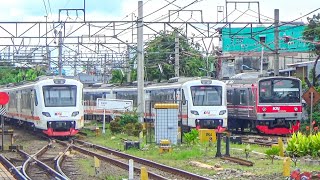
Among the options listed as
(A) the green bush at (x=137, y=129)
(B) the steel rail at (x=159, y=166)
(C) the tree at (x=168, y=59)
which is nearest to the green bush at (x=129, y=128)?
(A) the green bush at (x=137, y=129)

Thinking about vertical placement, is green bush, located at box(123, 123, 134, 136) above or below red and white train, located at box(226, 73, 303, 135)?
below

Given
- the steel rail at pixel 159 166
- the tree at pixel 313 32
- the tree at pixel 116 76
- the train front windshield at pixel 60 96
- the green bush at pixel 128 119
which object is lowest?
the steel rail at pixel 159 166

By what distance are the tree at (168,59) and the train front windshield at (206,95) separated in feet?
83.5

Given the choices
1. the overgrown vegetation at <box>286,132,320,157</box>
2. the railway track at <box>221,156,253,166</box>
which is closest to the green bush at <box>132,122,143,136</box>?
the railway track at <box>221,156,253,166</box>

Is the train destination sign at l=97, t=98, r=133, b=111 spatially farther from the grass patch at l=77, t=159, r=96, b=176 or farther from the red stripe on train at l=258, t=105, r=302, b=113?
the grass patch at l=77, t=159, r=96, b=176

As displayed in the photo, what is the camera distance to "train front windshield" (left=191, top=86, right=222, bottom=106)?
33.6m

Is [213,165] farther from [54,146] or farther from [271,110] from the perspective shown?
[271,110]

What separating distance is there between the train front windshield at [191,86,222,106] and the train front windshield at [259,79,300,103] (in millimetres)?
2409

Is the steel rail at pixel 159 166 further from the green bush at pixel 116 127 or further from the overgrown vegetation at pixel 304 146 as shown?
the green bush at pixel 116 127

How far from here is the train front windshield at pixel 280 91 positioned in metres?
35.0

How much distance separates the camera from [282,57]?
6850 cm

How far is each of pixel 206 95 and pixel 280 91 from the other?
13.1ft

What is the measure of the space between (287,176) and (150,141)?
1309cm

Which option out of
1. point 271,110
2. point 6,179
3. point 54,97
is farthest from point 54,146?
point 6,179
